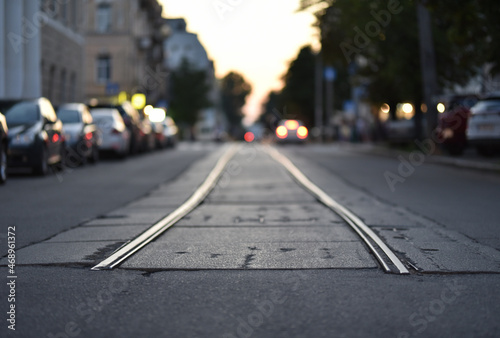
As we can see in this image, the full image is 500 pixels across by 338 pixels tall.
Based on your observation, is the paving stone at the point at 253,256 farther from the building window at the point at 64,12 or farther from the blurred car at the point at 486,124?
the building window at the point at 64,12

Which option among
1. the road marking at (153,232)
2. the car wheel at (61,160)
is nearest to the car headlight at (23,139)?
the car wheel at (61,160)

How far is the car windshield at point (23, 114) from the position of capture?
18719mm

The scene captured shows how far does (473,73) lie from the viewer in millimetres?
32094

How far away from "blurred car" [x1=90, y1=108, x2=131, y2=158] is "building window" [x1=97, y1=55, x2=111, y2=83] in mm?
36537

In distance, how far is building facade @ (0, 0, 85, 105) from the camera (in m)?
33.2

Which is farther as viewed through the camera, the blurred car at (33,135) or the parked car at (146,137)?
the parked car at (146,137)

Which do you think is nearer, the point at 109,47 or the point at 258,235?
the point at 258,235

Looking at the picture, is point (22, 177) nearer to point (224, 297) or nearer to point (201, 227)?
point (201, 227)

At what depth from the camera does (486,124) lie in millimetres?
23438

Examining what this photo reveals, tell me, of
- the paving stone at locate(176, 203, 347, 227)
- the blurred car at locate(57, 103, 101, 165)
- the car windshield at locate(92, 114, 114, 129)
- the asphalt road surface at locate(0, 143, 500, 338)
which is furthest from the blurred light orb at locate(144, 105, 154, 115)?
A: the paving stone at locate(176, 203, 347, 227)

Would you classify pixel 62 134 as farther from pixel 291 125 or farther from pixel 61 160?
pixel 291 125

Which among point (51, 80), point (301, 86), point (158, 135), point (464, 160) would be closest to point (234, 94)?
point (301, 86)

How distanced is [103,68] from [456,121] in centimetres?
4093

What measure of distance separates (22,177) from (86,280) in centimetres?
1296
